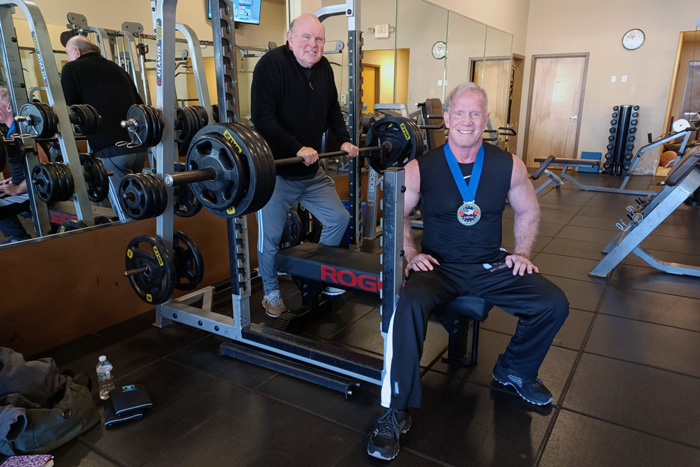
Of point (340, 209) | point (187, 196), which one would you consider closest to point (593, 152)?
point (340, 209)

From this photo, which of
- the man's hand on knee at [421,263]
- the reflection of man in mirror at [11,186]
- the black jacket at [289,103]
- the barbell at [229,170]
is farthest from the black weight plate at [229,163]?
the reflection of man in mirror at [11,186]

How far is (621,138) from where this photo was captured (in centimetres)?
710

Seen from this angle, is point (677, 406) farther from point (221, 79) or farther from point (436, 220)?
point (221, 79)

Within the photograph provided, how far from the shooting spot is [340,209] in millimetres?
2227

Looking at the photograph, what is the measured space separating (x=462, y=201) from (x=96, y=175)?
1927 mm

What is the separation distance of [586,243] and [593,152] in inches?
190

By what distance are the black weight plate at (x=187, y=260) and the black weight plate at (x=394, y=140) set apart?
93 cm

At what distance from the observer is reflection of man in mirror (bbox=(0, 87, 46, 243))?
2.21 m

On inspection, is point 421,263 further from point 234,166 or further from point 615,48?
point 615,48

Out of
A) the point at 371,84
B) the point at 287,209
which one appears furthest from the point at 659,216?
the point at 371,84

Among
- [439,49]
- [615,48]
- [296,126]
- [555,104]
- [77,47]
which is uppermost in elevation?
[615,48]

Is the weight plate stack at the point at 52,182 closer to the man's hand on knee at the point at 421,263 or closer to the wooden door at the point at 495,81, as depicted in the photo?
the man's hand on knee at the point at 421,263

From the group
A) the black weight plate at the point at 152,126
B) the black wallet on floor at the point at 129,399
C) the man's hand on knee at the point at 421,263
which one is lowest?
the black wallet on floor at the point at 129,399

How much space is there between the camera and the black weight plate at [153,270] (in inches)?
74.7
